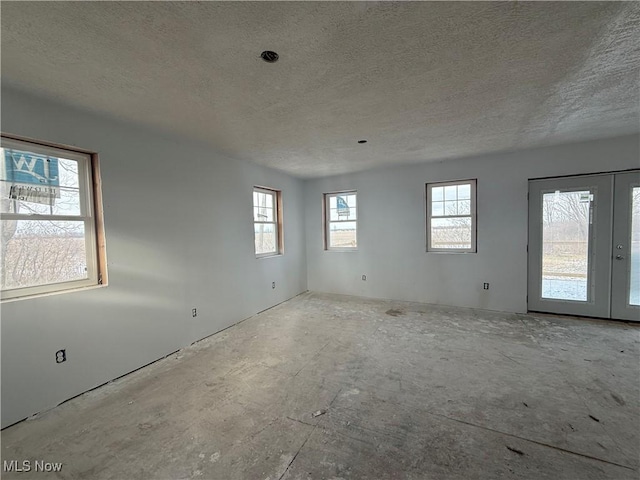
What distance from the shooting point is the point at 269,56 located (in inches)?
65.4

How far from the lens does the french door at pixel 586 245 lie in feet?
11.6

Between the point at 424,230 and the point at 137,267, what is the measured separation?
431cm

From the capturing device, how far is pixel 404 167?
4.86 metres

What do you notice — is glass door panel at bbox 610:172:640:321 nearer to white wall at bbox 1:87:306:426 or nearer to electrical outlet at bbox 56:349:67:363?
white wall at bbox 1:87:306:426

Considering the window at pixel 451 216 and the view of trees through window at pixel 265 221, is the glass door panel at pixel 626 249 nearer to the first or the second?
the window at pixel 451 216

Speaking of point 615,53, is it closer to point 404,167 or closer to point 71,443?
point 404,167

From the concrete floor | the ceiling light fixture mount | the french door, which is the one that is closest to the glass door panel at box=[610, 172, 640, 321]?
the french door

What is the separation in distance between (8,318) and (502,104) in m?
4.42

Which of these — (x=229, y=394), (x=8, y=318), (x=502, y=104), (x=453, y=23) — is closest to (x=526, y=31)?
(x=453, y=23)

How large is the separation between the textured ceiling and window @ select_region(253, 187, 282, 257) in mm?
1823

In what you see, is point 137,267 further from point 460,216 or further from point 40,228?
point 460,216

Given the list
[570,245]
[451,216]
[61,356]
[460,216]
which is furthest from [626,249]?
[61,356]

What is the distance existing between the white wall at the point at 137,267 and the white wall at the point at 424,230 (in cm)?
199

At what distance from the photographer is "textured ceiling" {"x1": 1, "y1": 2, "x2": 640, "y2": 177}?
136cm
